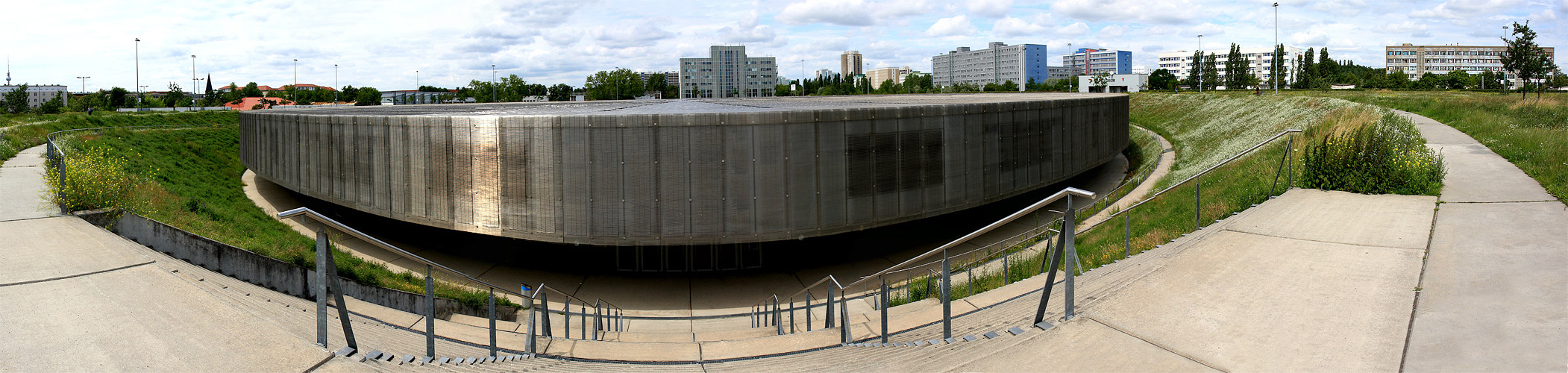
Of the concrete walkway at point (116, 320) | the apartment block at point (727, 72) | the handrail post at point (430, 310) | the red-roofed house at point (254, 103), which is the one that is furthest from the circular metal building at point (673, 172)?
the apartment block at point (727, 72)

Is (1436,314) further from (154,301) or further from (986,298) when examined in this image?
(154,301)

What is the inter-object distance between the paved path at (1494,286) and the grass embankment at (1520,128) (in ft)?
3.33

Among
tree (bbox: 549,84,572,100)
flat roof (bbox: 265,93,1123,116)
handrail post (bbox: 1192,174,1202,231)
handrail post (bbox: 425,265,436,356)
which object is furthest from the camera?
tree (bbox: 549,84,572,100)

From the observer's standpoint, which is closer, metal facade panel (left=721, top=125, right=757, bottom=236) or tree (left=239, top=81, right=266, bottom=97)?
metal facade panel (left=721, top=125, right=757, bottom=236)

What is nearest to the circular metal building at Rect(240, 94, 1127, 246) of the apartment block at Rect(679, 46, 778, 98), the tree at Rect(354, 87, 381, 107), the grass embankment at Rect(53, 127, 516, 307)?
the grass embankment at Rect(53, 127, 516, 307)

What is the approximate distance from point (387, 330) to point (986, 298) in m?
7.25

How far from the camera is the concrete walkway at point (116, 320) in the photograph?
23.9 feet

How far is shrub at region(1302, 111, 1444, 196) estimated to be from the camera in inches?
513

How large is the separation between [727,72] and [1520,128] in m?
95.1

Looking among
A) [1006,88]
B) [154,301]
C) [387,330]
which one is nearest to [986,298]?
[387,330]

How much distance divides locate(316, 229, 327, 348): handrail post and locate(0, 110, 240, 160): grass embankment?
2686 cm

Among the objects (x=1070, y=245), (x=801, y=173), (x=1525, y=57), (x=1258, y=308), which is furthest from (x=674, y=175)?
(x=1525, y=57)

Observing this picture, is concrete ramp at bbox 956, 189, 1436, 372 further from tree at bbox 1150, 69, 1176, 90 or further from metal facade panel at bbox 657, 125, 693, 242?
tree at bbox 1150, 69, 1176, 90

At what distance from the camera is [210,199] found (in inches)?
1019
